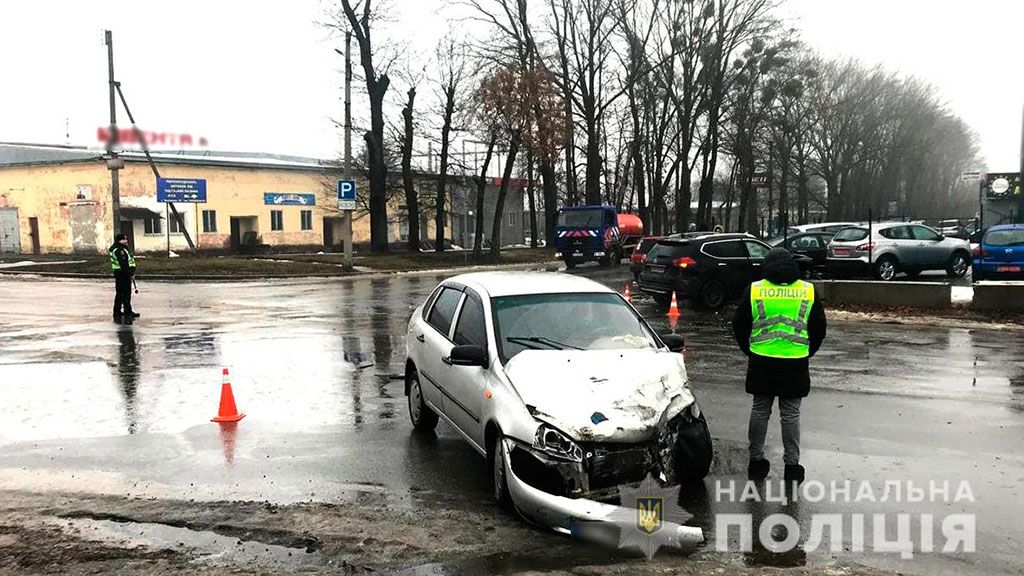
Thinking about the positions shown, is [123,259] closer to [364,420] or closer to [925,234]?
[364,420]

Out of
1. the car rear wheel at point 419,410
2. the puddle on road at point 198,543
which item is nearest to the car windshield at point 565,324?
the car rear wheel at point 419,410

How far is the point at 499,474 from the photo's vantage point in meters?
5.27

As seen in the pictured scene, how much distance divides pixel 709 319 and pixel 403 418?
31.3ft

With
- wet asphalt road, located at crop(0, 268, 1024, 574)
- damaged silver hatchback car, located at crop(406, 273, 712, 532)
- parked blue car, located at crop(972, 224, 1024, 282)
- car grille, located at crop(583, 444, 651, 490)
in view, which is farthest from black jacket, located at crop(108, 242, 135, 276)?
parked blue car, located at crop(972, 224, 1024, 282)

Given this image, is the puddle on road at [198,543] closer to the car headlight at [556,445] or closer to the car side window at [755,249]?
the car headlight at [556,445]

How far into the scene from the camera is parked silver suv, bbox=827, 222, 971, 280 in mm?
20844

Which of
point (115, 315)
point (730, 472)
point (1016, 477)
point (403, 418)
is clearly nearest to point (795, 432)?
point (730, 472)

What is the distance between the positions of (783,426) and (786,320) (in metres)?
0.82

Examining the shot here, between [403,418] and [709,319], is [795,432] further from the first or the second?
[709,319]

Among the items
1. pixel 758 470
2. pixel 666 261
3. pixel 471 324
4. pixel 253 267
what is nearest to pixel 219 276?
pixel 253 267

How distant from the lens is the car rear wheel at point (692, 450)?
17.2 ft

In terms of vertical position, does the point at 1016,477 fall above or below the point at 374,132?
below

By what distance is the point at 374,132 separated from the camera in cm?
4125

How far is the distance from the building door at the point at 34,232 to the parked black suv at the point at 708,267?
4557cm
